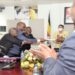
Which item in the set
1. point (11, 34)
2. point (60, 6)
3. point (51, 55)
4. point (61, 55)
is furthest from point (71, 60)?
point (60, 6)

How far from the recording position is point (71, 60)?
71 centimetres

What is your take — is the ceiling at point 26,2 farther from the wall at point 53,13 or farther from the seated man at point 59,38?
the seated man at point 59,38

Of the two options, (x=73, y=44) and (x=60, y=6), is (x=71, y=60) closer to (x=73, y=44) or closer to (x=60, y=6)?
(x=73, y=44)

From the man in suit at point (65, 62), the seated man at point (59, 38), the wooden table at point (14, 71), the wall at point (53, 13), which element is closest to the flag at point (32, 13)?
the wall at point (53, 13)

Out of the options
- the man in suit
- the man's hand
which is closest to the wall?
the man's hand

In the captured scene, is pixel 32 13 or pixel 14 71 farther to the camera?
pixel 32 13

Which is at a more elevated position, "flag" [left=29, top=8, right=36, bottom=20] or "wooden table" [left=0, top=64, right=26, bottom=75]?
"flag" [left=29, top=8, right=36, bottom=20]

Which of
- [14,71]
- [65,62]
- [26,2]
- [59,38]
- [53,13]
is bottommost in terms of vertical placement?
[14,71]

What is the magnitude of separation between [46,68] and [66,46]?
4.6 inches

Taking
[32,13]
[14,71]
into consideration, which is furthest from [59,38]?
[32,13]

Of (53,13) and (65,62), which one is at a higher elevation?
(53,13)

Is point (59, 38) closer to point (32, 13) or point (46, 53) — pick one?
point (46, 53)

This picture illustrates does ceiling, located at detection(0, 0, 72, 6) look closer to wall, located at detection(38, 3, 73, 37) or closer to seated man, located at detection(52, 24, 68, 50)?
wall, located at detection(38, 3, 73, 37)

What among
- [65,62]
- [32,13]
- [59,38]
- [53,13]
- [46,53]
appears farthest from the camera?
[32,13]
